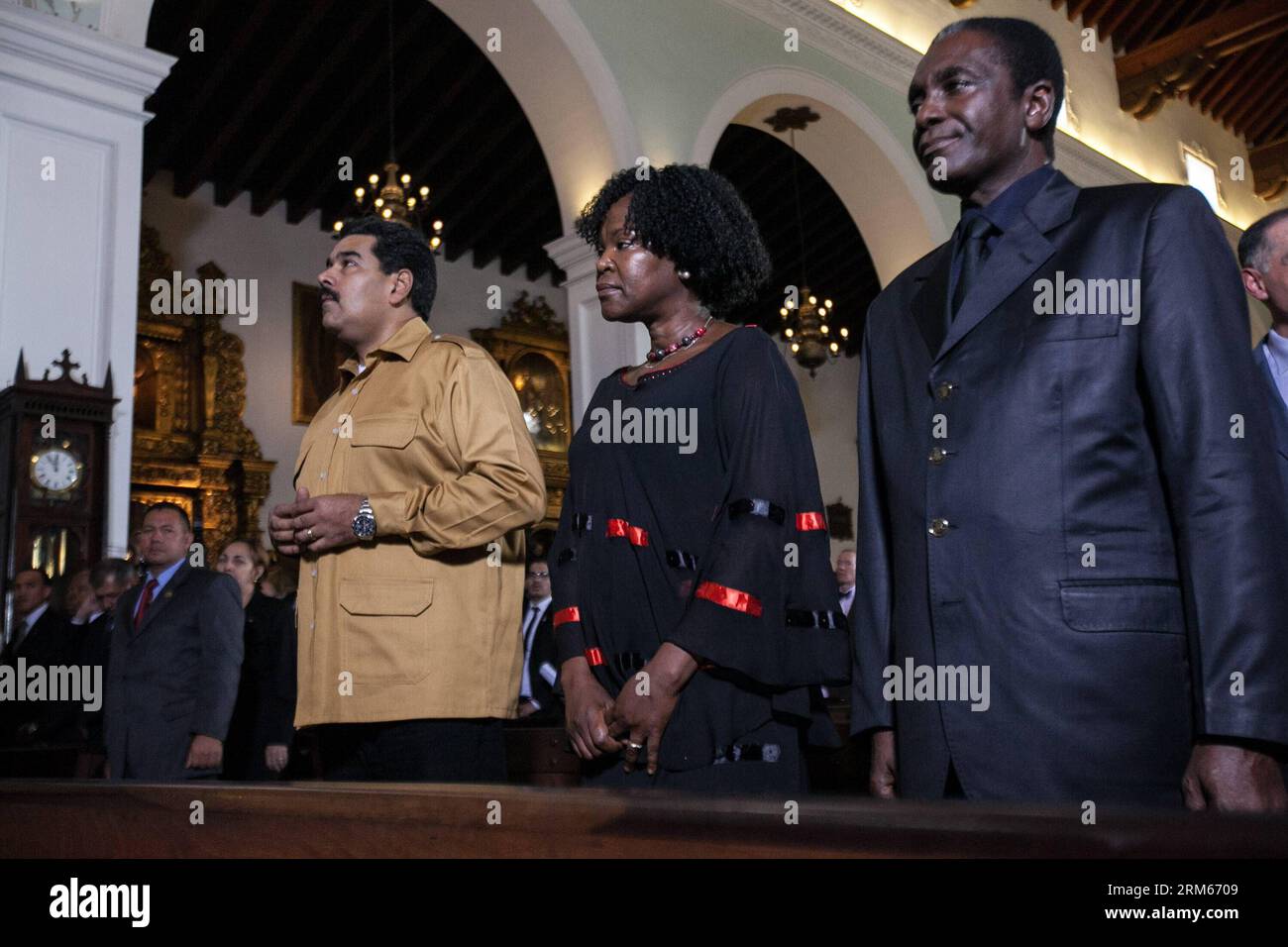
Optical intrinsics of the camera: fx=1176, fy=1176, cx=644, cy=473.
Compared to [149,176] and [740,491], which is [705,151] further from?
[740,491]

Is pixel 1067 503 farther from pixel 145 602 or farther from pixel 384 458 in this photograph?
pixel 145 602

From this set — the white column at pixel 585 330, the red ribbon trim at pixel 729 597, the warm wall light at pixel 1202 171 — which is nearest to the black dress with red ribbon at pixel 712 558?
the red ribbon trim at pixel 729 597

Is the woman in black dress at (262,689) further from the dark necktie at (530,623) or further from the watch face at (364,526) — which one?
the watch face at (364,526)

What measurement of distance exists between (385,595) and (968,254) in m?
1.10

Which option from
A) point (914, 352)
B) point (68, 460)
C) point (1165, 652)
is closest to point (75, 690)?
point (68, 460)

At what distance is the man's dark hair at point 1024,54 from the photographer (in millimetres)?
1558

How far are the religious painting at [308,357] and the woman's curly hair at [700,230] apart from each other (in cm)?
1032

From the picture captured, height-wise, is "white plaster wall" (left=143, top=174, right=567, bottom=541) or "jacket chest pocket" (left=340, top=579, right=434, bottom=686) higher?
"white plaster wall" (left=143, top=174, right=567, bottom=541)

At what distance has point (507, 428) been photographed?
85.1 inches

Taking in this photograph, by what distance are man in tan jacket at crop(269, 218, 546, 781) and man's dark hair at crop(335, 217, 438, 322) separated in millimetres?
147

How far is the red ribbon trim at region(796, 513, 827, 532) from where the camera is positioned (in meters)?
1.69

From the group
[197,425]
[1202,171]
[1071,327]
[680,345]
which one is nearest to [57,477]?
[680,345]

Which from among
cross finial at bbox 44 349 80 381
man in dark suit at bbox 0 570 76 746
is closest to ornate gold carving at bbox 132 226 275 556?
man in dark suit at bbox 0 570 76 746

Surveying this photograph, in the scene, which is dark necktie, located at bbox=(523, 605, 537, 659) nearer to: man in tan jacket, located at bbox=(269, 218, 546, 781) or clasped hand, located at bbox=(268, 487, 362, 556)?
man in tan jacket, located at bbox=(269, 218, 546, 781)
